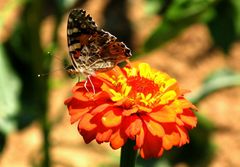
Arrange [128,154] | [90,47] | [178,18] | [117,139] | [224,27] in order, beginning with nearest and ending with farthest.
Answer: [117,139], [128,154], [90,47], [178,18], [224,27]

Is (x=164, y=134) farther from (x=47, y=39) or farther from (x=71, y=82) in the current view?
(x=47, y=39)

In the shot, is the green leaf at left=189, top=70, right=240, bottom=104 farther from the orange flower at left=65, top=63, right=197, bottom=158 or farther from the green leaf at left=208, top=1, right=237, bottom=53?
the orange flower at left=65, top=63, right=197, bottom=158

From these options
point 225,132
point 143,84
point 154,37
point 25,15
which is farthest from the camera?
point 225,132

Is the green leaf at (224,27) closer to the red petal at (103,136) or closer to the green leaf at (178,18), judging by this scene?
the green leaf at (178,18)

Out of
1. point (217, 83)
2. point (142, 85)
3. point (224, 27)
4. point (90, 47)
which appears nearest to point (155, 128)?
point (142, 85)

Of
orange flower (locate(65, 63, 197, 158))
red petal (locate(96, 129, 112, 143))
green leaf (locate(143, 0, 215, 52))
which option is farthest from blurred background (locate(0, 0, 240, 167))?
red petal (locate(96, 129, 112, 143))

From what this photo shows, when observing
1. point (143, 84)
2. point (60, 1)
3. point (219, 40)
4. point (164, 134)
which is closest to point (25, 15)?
point (60, 1)

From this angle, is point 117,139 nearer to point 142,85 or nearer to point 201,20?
point 142,85
